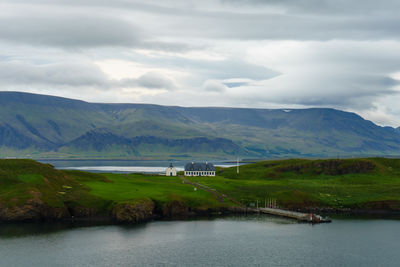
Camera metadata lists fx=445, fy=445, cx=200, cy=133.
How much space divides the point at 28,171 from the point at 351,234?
4337 inches

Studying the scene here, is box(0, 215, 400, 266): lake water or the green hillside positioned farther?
the green hillside

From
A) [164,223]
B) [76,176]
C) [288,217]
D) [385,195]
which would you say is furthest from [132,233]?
[385,195]

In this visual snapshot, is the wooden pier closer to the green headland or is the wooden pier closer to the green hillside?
the green headland

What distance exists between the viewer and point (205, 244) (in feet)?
363

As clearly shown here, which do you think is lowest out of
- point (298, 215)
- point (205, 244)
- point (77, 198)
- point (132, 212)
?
point (205, 244)

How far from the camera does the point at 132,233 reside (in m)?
122

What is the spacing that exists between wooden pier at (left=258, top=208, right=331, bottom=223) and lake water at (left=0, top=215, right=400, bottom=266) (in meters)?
4.94

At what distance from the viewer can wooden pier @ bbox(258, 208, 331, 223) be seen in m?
142

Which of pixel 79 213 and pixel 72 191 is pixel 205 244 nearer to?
pixel 79 213

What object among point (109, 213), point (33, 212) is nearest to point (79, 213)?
point (109, 213)

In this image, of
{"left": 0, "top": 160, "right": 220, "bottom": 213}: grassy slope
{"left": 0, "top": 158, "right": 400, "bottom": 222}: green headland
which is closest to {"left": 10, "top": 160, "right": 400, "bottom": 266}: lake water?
{"left": 0, "top": 158, "right": 400, "bottom": 222}: green headland

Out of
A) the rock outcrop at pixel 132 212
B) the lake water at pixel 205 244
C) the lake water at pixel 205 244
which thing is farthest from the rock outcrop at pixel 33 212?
the rock outcrop at pixel 132 212

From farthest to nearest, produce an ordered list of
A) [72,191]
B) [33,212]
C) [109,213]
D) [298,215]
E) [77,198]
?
[72,191] → [298,215] → [77,198] → [109,213] → [33,212]

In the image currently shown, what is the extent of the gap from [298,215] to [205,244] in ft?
162
